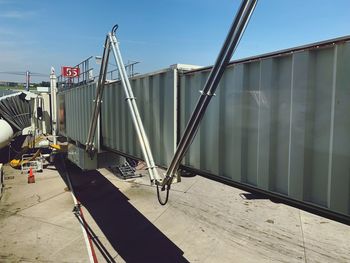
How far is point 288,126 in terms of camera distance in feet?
14.0

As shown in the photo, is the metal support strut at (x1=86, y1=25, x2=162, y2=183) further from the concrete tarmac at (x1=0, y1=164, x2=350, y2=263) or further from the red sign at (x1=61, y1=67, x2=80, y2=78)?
the red sign at (x1=61, y1=67, x2=80, y2=78)

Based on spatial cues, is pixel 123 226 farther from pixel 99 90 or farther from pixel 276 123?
pixel 276 123

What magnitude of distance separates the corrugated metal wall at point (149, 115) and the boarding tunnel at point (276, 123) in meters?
0.05

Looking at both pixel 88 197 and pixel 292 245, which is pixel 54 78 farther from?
pixel 292 245

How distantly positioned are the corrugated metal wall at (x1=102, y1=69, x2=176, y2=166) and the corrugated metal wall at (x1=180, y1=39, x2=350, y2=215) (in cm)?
131

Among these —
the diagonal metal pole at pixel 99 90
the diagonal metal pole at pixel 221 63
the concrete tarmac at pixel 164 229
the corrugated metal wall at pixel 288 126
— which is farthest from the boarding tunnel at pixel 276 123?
the concrete tarmac at pixel 164 229

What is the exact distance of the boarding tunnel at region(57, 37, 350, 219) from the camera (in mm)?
3713

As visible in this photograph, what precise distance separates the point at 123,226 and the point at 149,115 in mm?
5139

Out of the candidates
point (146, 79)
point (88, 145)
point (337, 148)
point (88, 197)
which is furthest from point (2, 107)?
point (337, 148)

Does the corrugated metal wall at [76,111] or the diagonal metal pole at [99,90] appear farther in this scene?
the corrugated metal wall at [76,111]

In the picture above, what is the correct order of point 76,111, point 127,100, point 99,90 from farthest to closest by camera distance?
1. point 76,111
2. point 99,90
3. point 127,100

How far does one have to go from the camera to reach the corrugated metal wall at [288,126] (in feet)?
12.1

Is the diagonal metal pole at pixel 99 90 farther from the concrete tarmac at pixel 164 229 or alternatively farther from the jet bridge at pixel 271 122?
the concrete tarmac at pixel 164 229

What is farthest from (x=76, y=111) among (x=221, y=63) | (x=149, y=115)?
(x=221, y=63)
